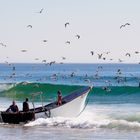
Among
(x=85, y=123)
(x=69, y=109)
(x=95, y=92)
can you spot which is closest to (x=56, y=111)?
(x=69, y=109)

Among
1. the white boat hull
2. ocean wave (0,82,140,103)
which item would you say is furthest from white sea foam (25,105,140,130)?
ocean wave (0,82,140,103)

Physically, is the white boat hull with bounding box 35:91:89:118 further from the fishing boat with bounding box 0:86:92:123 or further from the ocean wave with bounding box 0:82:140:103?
the ocean wave with bounding box 0:82:140:103

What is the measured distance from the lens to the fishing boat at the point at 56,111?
1166 inches

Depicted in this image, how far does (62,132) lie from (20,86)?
3268cm

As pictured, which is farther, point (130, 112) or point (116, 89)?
point (116, 89)

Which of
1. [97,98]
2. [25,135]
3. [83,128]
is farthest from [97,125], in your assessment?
[97,98]

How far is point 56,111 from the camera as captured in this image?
98.5ft

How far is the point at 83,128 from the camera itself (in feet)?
92.3

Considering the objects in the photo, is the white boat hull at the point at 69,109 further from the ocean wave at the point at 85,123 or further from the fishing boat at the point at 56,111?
the ocean wave at the point at 85,123

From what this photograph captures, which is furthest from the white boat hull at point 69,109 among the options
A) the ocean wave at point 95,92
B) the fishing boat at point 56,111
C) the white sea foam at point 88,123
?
the ocean wave at point 95,92

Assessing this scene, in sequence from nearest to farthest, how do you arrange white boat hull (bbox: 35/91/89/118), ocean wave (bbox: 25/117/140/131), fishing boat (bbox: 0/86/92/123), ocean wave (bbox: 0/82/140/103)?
1. ocean wave (bbox: 25/117/140/131)
2. fishing boat (bbox: 0/86/92/123)
3. white boat hull (bbox: 35/91/89/118)
4. ocean wave (bbox: 0/82/140/103)

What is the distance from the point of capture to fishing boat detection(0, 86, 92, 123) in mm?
29609

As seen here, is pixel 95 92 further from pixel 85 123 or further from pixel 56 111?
pixel 85 123

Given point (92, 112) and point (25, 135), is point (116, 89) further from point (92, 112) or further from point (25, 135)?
point (25, 135)
